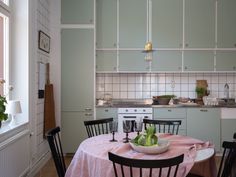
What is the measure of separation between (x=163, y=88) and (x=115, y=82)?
0.90m

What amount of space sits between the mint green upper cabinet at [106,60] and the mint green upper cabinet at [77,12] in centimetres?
57

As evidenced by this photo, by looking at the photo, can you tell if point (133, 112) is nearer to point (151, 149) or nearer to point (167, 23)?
point (167, 23)

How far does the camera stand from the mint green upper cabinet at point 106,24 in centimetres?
436

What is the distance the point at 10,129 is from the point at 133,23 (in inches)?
106

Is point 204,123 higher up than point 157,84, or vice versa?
point 157,84

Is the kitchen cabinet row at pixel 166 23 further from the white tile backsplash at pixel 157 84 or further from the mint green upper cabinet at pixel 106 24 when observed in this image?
the white tile backsplash at pixel 157 84

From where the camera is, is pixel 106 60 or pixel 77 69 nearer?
pixel 77 69

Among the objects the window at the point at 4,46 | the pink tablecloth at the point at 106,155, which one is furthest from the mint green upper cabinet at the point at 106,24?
the pink tablecloth at the point at 106,155

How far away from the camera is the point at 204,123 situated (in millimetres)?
4195

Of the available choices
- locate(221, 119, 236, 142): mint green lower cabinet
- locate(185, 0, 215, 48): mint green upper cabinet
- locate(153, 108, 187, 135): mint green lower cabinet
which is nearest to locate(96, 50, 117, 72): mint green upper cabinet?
locate(153, 108, 187, 135): mint green lower cabinet

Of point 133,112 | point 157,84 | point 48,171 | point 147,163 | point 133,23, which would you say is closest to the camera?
point 147,163

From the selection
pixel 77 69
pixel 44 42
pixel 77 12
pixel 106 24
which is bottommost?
pixel 77 69

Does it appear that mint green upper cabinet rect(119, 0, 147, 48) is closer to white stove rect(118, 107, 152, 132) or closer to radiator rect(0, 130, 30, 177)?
white stove rect(118, 107, 152, 132)

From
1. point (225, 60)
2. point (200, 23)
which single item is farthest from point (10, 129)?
point (225, 60)
